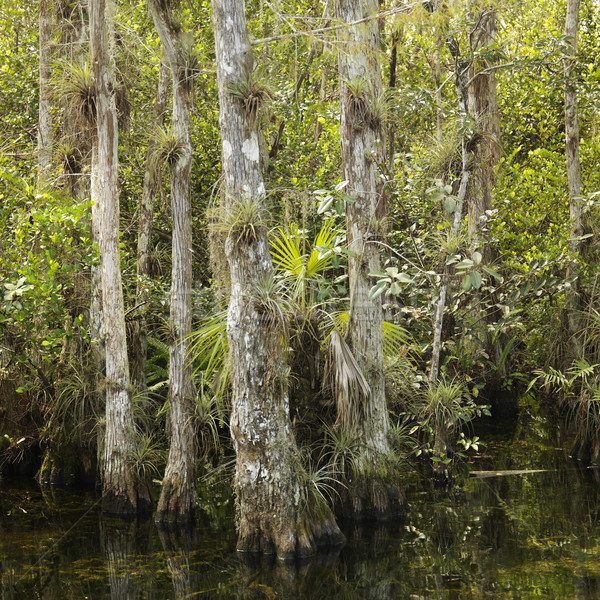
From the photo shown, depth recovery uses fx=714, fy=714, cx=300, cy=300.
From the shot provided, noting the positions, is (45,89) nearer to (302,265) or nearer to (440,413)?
(302,265)

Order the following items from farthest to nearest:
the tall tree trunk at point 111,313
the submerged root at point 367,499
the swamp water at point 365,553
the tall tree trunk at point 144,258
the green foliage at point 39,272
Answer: the tall tree trunk at point 144,258 < the tall tree trunk at point 111,313 < the green foliage at point 39,272 < the submerged root at point 367,499 < the swamp water at point 365,553

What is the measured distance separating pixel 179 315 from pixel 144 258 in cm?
238

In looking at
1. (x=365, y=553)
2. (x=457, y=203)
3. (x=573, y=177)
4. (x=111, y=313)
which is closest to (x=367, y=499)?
(x=365, y=553)

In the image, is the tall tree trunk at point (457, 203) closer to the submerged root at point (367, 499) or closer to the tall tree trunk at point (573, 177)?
the submerged root at point (367, 499)

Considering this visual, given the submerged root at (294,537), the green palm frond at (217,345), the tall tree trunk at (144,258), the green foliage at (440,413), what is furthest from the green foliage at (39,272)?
the green foliage at (440,413)

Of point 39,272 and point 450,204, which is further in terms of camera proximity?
point 39,272

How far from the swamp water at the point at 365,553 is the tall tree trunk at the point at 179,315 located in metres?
0.44

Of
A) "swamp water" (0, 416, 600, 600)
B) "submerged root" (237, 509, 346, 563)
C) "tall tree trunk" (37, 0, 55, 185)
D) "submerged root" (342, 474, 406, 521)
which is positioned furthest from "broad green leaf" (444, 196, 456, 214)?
"tall tree trunk" (37, 0, 55, 185)

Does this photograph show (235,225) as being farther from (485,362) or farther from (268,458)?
(485,362)

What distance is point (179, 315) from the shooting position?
8383 millimetres

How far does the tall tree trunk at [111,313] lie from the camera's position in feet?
28.1

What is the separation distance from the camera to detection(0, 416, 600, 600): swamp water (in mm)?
6102

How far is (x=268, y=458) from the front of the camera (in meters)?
6.67

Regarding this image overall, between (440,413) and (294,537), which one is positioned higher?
(440,413)
